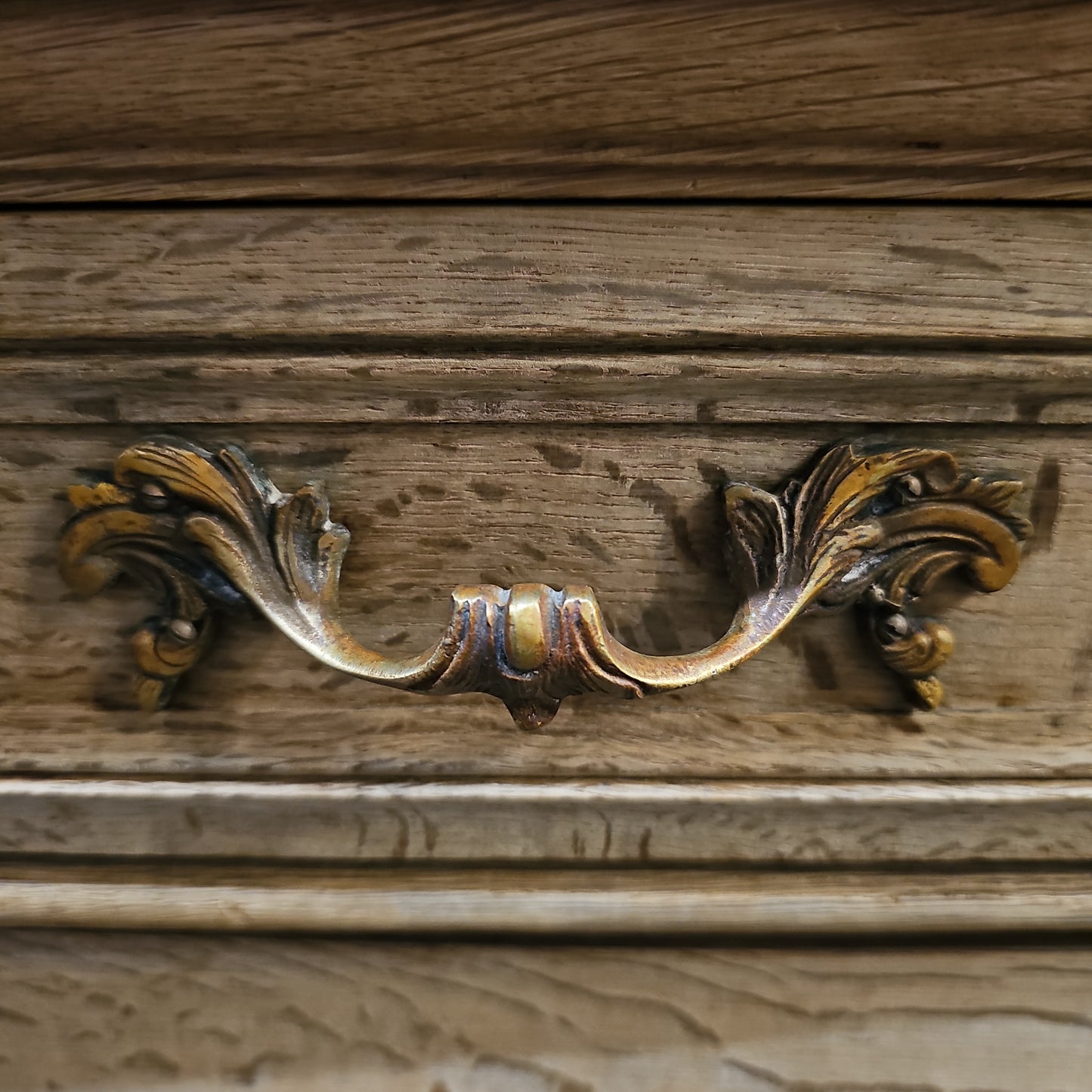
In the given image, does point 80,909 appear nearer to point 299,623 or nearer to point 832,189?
point 299,623

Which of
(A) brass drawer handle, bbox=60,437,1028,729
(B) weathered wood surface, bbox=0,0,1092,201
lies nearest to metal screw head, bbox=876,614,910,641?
(A) brass drawer handle, bbox=60,437,1028,729

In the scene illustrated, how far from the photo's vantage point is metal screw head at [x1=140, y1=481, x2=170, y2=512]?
0.23 metres

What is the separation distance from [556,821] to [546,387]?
144 millimetres

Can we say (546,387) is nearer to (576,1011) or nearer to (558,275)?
(558,275)

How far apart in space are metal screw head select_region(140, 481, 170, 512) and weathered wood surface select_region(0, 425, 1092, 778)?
17mm

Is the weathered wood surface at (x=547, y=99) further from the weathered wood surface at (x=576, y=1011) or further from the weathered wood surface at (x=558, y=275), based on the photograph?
the weathered wood surface at (x=576, y=1011)

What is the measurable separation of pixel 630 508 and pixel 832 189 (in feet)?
0.34

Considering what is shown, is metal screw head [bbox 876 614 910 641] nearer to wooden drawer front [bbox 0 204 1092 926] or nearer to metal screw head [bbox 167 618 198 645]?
wooden drawer front [bbox 0 204 1092 926]

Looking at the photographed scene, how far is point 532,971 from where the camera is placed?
0.28 metres

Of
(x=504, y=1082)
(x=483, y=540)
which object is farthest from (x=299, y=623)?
(x=504, y=1082)

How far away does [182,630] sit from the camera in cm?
24

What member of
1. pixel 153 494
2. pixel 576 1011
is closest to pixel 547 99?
pixel 153 494

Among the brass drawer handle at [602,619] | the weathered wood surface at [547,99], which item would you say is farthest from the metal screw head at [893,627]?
the weathered wood surface at [547,99]

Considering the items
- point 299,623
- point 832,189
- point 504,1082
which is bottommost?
point 504,1082
